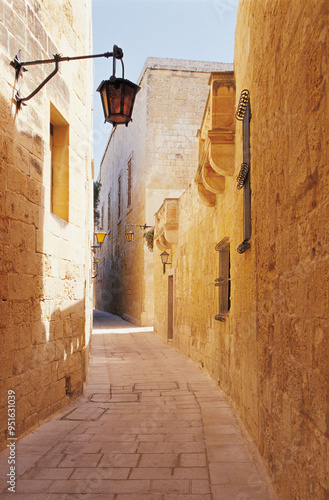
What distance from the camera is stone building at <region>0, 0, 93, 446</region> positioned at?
3726mm

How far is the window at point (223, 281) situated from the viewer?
586 cm

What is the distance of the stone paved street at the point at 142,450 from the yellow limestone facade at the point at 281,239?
23 centimetres

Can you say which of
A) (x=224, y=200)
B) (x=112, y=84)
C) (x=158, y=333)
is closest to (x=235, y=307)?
(x=224, y=200)

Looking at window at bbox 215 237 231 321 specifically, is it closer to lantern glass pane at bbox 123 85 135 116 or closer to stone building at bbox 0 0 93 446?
stone building at bbox 0 0 93 446

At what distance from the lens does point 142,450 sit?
360 centimetres

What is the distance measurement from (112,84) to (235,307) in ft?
8.26

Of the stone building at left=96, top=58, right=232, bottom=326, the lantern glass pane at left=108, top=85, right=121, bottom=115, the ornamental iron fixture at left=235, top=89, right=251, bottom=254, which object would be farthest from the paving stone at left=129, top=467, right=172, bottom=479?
the stone building at left=96, top=58, right=232, bottom=326

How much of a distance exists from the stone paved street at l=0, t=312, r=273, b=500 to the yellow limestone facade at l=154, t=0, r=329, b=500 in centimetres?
23

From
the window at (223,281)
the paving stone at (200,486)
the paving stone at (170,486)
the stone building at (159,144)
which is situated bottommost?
the paving stone at (170,486)

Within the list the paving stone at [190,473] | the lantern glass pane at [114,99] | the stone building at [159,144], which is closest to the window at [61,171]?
the lantern glass pane at [114,99]

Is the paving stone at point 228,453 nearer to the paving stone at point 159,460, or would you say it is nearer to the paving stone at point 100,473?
the paving stone at point 159,460

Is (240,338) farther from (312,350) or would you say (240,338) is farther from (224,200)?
(312,350)

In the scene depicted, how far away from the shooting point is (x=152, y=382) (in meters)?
6.37

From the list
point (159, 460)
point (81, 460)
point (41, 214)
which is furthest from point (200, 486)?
point (41, 214)
